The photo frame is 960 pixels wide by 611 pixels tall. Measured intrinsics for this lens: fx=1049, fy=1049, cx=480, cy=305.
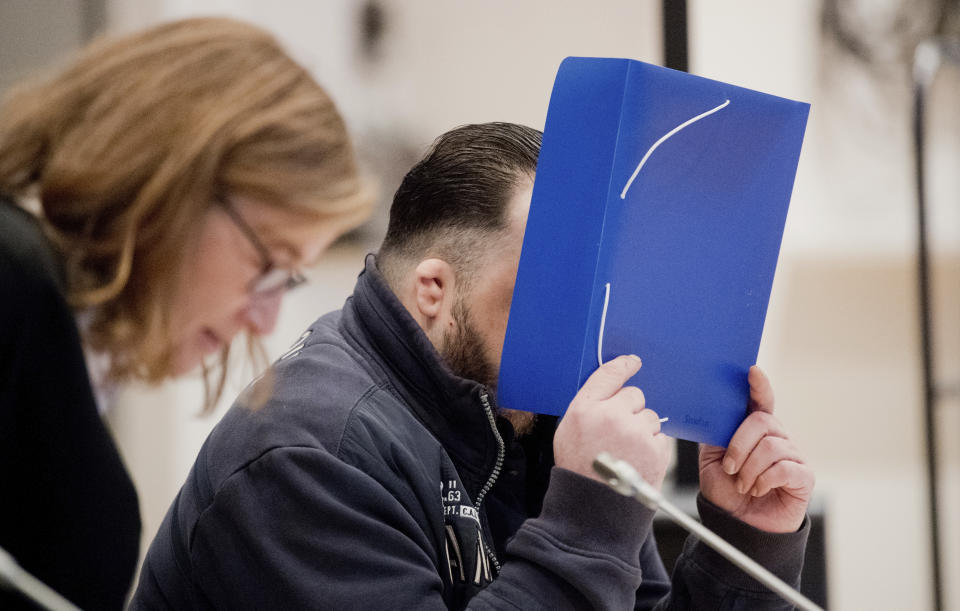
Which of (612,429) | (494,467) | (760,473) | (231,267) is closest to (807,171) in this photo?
(760,473)

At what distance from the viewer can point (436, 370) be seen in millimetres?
1102

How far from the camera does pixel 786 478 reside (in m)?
1.13

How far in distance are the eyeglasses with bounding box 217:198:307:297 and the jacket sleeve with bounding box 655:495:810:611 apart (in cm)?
60

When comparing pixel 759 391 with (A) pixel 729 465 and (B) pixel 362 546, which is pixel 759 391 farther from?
(B) pixel 362 546

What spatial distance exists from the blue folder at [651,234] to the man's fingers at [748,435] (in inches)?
2.2

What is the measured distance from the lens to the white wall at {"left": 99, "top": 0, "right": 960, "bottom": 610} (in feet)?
8.15

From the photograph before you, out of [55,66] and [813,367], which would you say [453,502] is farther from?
[813,367]

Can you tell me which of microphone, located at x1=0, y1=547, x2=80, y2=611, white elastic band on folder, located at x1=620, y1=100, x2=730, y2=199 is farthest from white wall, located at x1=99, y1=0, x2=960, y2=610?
microphone, located at x1=0, y1=547, x2=80, y2=611

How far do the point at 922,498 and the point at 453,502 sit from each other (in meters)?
2.08

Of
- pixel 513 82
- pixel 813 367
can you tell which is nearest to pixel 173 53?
pixel 513 82

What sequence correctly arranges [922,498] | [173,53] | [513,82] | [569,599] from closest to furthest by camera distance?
[173,53]
[569,599]
[513,82]
[922,498]

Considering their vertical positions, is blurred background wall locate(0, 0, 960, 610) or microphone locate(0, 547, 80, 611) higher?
microphone locate(0, 547, 80, 611)

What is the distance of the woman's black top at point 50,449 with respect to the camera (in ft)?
2.33

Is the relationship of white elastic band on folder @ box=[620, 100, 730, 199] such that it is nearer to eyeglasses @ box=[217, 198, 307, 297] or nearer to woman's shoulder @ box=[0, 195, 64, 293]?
eyeglasses @ box=[217, 198, 307, 297]
